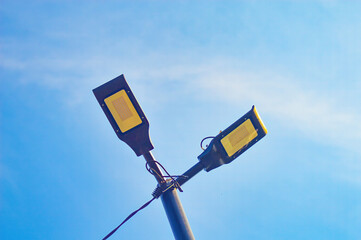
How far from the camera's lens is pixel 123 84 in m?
2.68

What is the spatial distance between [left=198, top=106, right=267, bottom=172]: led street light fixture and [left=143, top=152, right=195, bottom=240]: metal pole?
43 centimetres

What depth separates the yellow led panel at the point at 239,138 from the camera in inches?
116

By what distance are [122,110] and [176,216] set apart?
103 centimetres

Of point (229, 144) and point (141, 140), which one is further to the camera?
point (229, 144)

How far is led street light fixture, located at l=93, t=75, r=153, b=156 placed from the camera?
265 centimetres

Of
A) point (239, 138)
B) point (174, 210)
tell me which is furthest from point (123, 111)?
point (239, 138)

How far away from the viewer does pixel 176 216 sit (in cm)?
262

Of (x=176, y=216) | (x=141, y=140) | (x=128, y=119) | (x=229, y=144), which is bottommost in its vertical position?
(x=176, y=216)

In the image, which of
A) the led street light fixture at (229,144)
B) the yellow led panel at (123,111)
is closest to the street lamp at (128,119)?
the yellow led panel at (123,111)

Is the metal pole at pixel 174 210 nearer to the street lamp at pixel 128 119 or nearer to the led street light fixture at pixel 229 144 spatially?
the street lamp at pixel 128 119

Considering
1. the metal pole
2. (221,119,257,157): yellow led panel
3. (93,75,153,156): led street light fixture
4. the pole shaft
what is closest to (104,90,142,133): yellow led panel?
(93,75,153,156): led street light fixture

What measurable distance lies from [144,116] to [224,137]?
2.66 feet

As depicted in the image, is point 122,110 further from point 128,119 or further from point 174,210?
point 174,210

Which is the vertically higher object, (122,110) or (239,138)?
(122,110)
